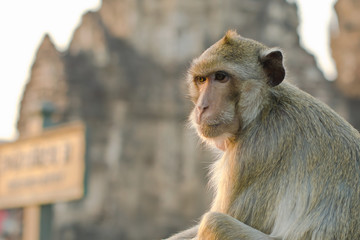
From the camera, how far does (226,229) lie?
2566 millimetres

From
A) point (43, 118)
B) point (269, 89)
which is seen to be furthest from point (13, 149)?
point (269, 89)

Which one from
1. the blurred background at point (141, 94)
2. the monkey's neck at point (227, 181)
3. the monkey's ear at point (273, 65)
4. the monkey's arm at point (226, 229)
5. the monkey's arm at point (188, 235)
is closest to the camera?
the monkey's arm at point (226, 229)

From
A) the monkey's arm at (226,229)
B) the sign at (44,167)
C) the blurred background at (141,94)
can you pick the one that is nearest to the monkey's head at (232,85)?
the monkey's arm at (226,229)

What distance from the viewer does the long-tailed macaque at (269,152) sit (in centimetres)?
257

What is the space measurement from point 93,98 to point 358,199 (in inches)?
742

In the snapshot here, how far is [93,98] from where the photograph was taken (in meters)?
21.0

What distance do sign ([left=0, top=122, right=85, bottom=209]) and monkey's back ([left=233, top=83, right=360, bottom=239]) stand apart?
216 centimetres

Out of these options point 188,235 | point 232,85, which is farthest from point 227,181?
point 188,235

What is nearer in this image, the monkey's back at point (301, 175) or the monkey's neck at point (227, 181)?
the monkey's back at point (301, 175)

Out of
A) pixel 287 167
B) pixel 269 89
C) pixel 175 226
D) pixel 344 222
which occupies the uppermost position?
pixel 269 89

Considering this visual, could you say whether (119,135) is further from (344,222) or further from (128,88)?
(344,222)

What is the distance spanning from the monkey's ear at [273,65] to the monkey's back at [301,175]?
0.50 feet

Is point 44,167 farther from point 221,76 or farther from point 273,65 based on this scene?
point 273,65

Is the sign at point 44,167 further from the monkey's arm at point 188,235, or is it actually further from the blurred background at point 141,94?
the blurred background at point 141,94
